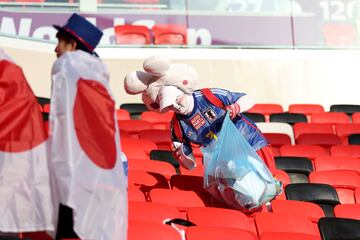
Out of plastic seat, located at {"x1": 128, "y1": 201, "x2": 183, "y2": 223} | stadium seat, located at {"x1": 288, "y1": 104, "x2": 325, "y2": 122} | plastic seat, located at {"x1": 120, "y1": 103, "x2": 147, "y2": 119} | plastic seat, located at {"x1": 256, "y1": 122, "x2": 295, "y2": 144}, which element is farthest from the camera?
stadium seat, located at {"x1": 288, "y1": 104, "x2": 325, "y2": 122}

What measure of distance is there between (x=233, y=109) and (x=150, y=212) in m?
1.06

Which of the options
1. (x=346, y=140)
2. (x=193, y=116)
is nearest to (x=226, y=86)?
(x=346, y=140)

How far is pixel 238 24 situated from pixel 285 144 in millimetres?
2570

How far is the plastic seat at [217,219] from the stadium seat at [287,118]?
10.7 feet

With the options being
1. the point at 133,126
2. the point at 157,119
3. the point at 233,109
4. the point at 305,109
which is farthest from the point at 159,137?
the point at 305,109

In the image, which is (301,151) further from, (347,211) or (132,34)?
(132,34)

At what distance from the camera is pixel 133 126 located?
623cm

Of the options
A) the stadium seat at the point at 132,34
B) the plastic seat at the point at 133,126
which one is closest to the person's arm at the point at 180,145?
the plastic seat at the point at 133,126

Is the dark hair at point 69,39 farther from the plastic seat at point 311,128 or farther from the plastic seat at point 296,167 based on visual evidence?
the plastic seat at point 311,128

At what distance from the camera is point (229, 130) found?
4.18 meters

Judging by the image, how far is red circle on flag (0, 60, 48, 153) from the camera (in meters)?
2.52

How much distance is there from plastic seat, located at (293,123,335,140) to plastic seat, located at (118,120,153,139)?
121 cm

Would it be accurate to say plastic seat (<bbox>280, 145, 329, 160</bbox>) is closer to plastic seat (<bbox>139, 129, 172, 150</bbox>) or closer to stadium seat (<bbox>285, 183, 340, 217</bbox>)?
plastic seat (<bbox>139, 129, 172, 150</bbox>)

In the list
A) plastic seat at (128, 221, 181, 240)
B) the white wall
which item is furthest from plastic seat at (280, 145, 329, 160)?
plastic seat at (128, 221, 181, 240)
